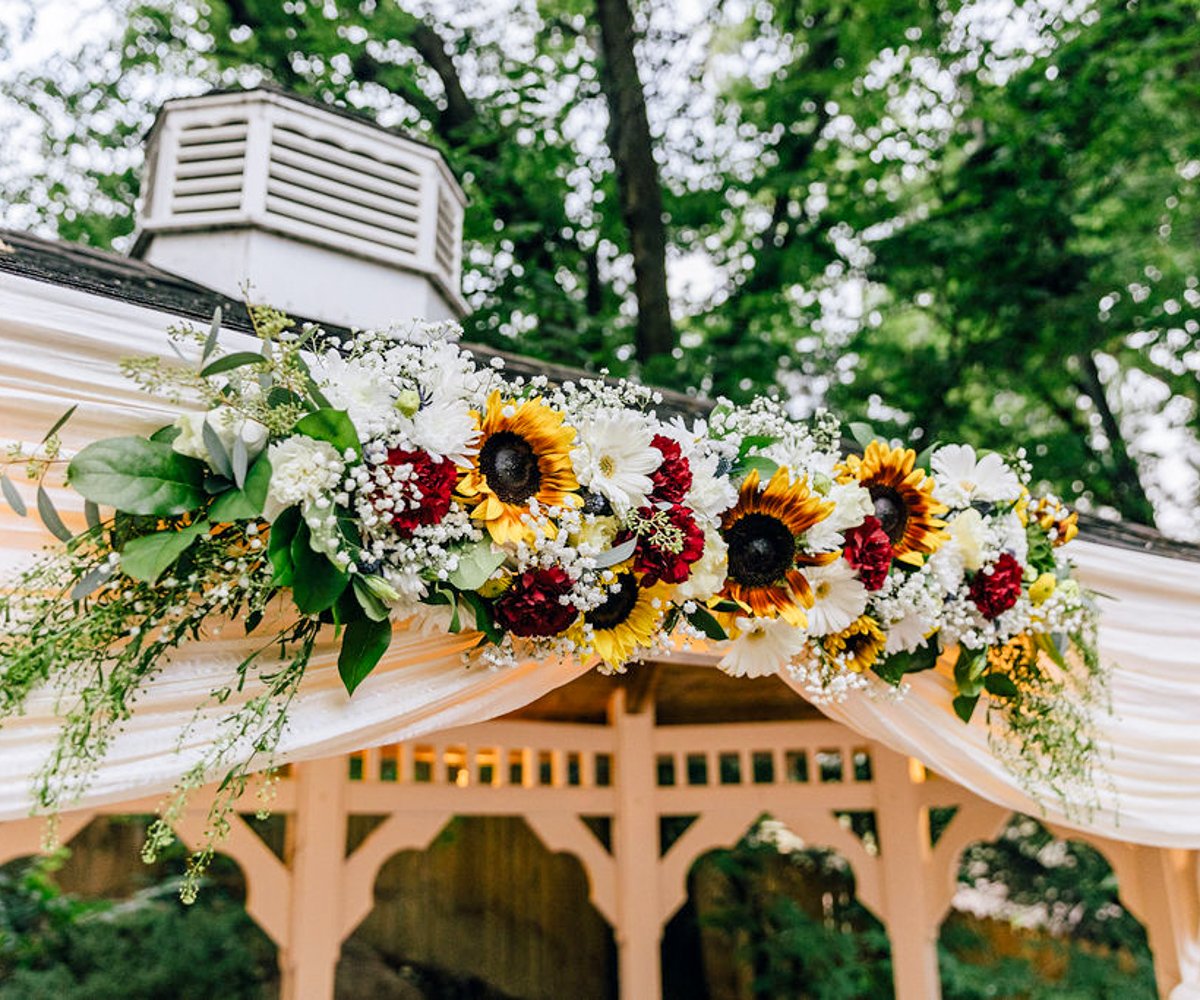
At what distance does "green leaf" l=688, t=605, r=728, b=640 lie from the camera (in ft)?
6.57

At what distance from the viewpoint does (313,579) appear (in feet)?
5.09

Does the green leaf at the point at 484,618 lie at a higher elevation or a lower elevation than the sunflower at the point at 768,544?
lower

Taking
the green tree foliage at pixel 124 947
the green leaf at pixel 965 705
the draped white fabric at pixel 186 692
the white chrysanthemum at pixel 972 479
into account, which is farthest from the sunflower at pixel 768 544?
the green tree foliage at pixel 124 947

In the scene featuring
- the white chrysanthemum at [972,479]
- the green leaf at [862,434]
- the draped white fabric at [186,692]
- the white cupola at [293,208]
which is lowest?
the draped white fabric at [186,692]

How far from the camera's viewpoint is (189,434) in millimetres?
1541

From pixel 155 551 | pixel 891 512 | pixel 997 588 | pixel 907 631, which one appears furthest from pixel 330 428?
pixel 997 588

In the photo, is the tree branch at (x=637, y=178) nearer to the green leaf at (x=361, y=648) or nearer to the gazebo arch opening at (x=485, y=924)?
the gazebo arch opening at (x=485, y=924)

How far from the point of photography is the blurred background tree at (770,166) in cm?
544

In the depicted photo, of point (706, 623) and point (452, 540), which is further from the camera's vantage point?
point (706, 623)

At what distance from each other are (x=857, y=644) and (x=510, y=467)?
896 millimetres

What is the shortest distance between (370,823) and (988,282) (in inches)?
176

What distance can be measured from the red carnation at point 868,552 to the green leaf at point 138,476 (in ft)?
3.90

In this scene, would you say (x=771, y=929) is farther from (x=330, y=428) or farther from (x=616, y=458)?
(x=330, y=428)

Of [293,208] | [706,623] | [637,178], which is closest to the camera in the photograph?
[706,623]
